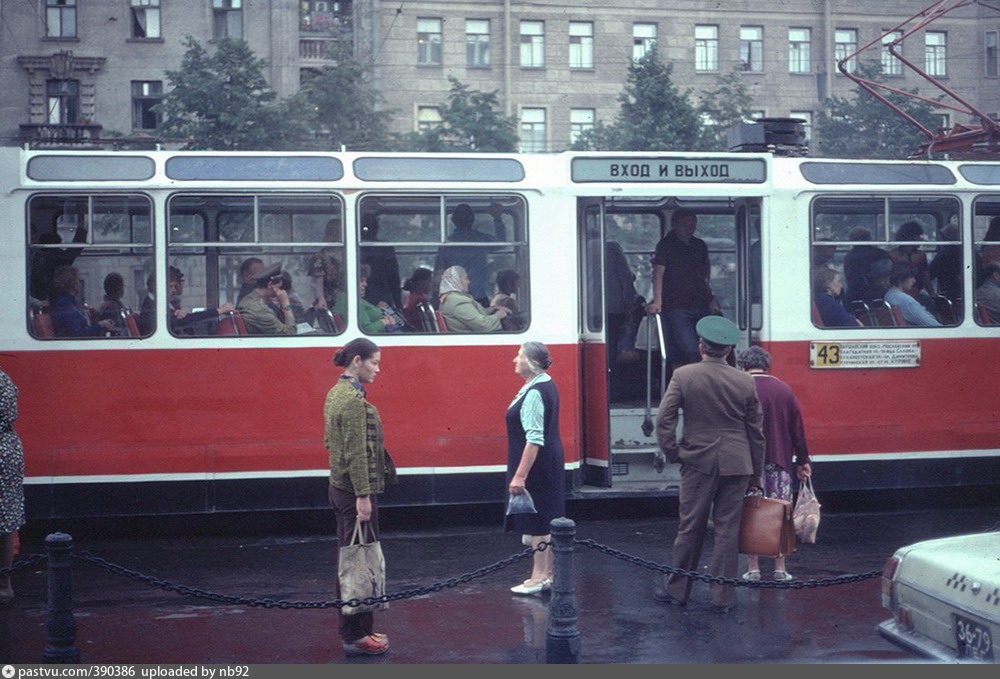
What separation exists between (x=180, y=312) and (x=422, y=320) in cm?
199

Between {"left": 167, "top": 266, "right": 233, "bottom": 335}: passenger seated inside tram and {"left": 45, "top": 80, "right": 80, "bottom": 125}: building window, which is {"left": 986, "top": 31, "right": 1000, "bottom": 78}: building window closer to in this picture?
{"left": 45, "top": 80, "right": 80, "bottom": 125}: building window

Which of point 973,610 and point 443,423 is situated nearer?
point 973,610

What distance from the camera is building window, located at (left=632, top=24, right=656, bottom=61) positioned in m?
35.6

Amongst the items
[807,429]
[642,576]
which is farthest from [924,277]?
[642,576]

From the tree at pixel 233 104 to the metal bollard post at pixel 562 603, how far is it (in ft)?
75.6

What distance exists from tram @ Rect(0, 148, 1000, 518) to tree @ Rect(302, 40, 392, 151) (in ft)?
63.8

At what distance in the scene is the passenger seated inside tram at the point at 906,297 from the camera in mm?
11172

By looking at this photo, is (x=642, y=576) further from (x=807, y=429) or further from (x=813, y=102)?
(x=813, y=102)

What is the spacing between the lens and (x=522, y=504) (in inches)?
313

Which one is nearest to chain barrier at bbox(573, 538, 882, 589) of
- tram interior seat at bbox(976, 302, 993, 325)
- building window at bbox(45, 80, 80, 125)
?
tram interior seat at bbox(976, 302, 993, 325)

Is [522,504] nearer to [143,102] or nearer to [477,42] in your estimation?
[477,42]

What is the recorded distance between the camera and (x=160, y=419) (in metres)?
10.2

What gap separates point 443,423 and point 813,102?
2974 centimetres

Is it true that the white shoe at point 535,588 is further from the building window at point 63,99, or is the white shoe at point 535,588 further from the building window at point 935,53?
the building window at point 63,99
